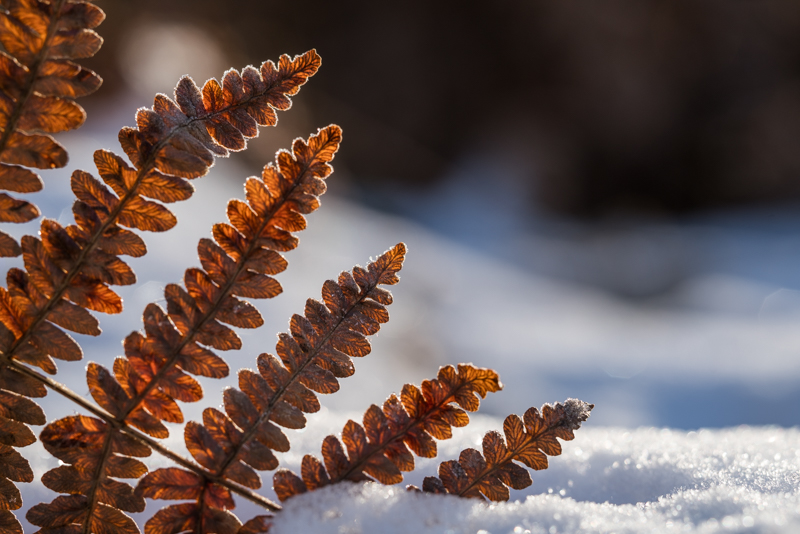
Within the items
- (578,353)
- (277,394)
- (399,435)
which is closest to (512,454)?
(399,435)

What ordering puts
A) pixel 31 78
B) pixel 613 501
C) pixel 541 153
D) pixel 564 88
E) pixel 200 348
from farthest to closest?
pixel 541 153 < pixel 564 88 < pixel 613 501 < pixel 200 348 < pixel 31 78

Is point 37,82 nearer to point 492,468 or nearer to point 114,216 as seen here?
point 114,216

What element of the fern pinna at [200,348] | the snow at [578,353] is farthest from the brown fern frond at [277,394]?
the snow at [578,353]

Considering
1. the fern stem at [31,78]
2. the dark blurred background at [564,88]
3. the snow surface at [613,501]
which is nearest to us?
the fern stem at [31,78]

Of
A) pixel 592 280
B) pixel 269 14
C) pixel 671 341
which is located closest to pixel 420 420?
pixel 671 341

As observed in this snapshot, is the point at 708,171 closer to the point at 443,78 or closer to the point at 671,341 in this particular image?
the point at 671,341

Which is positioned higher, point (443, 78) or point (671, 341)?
point (443, 78)

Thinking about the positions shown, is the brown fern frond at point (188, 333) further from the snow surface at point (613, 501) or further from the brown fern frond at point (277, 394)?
the snow surface at point (613, 501)
